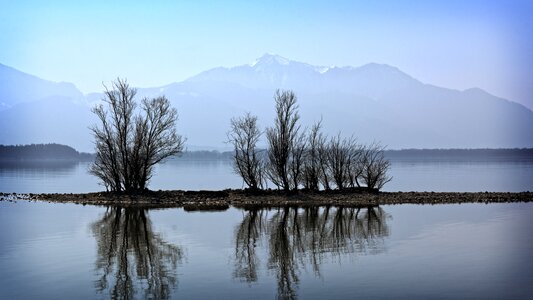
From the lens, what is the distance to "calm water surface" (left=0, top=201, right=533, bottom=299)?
58.2 feet

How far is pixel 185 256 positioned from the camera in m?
23.3

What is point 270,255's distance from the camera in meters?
23.3

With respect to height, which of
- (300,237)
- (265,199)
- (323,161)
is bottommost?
(300,237)

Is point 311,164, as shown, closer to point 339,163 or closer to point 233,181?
point 339,163

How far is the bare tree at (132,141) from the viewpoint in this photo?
5012cm

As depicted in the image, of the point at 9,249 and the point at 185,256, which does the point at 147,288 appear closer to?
the point at 185,256

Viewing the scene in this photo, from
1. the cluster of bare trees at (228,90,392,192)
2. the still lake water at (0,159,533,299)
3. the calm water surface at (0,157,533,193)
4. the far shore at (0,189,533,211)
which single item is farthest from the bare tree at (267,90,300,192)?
the calm water surface at (0,157,533,193)

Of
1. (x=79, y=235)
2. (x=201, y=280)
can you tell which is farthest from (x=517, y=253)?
(x=79, y=235)

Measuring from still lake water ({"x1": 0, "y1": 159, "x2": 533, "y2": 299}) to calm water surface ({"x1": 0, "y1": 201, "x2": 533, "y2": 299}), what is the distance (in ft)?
0.15

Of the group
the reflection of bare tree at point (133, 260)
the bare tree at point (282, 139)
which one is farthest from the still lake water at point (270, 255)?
the bare tree at point (282, 139)

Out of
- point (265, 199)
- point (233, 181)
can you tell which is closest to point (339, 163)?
point (265, 199)

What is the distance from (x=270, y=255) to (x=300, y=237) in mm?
4748

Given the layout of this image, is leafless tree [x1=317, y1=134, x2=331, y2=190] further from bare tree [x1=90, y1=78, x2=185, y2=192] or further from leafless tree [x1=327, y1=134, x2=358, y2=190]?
bare tree [x1=90, y1=78, x2=185, y2=192]

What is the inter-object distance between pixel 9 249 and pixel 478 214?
85.4 ft
